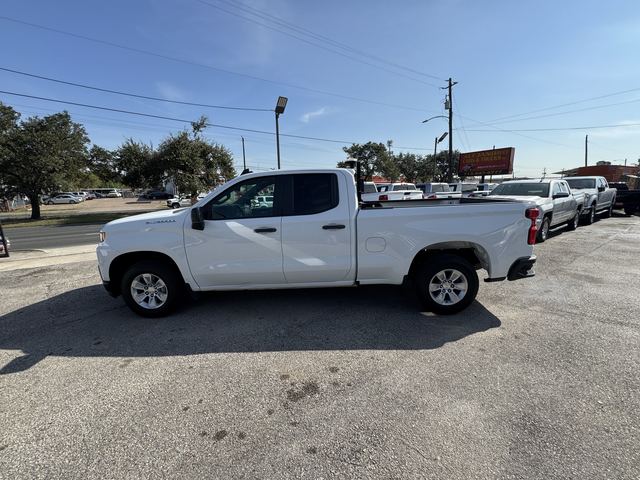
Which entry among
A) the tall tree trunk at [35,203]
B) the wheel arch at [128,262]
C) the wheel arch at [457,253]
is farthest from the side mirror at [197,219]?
the tall tree trunk at [35,203]

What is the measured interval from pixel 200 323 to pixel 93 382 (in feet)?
4.46

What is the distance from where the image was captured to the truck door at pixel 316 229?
4.23 meters

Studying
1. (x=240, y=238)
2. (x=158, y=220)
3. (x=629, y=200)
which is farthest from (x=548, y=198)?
(x=629, y=200)

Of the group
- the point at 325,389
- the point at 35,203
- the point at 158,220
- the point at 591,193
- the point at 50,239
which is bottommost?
the point at 325,389

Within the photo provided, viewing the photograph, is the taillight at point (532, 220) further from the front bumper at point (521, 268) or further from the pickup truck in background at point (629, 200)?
the pickup truck in background at point (629, 200)

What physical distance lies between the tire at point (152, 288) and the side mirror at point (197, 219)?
71cm

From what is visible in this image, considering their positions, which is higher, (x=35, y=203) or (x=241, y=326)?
(x=35, y=203)

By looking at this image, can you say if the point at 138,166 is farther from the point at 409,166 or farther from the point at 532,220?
the point at 409,166

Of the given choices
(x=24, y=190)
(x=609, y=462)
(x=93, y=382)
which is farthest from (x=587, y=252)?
(x=24, y=190)

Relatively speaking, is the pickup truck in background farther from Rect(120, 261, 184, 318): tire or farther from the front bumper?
Rect(120, 261, 184, 318): tire

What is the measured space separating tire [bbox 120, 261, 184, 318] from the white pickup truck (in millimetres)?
17

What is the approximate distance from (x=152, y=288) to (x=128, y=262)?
1.62ft

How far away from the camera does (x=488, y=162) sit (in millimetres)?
36906

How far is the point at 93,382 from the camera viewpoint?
314cm
